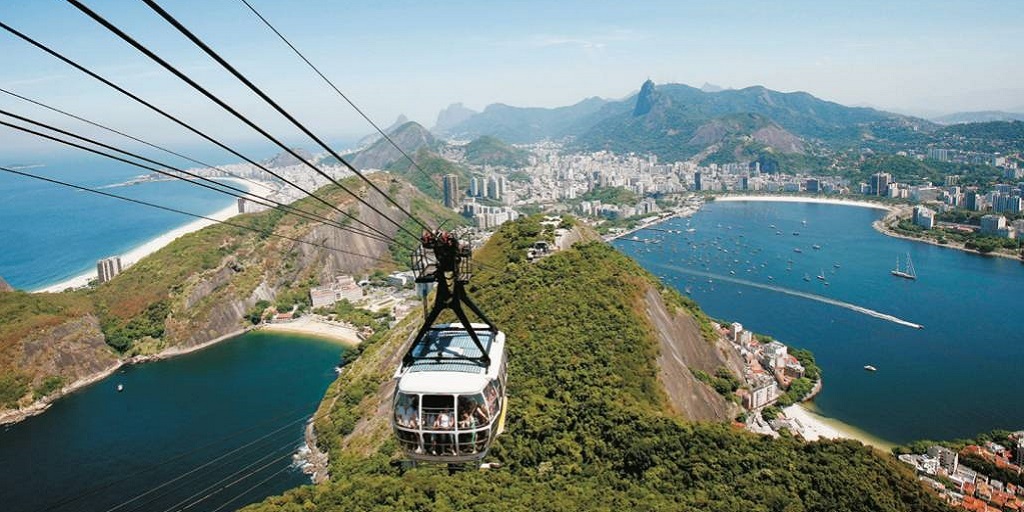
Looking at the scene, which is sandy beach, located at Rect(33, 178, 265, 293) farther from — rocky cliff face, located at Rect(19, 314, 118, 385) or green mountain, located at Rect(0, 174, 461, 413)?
rocky cliff face, located at Rect(19, 314, 118, 385)

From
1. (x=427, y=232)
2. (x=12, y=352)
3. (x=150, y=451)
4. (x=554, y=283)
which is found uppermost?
(x=427, y=232)

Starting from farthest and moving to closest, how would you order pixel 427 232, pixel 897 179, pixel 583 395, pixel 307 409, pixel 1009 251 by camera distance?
1. pixel 897 179
2. pixel 1009 251
3. pixel 307 409
4. pixel 583 395
5. pixel 427 232

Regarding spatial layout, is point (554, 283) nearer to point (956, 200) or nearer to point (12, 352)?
point (12, 352)

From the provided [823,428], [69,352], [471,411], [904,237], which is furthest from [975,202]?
[69,352]

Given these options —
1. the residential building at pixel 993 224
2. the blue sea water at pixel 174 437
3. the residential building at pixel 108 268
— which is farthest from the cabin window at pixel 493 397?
the residential building at pixel 993 224

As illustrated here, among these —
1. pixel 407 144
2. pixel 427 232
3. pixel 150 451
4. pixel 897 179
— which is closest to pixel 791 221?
pixel 897 179

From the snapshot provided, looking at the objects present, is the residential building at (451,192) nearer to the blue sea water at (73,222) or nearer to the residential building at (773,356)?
the blue sea water at (73,222)
